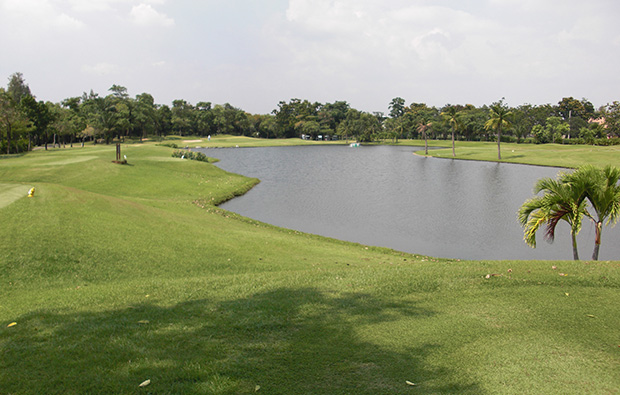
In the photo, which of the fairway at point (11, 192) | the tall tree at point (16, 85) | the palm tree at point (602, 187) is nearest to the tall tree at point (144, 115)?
the tall tree at point (16, 85)

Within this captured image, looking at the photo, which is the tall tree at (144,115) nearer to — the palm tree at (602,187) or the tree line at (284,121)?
the tree line at (284,121)

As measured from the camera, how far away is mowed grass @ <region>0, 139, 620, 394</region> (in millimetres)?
4941

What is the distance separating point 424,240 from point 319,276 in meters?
12.0

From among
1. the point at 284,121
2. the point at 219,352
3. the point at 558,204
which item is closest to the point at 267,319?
the point at 219,352

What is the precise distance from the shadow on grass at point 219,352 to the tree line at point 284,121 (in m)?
52.7

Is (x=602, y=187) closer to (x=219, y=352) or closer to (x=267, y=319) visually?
(x=267, y=319)

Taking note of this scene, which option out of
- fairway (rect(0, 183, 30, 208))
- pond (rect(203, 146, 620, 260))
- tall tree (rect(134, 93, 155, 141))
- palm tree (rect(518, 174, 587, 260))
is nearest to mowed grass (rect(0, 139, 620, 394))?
fairway (rect(0, 183, 30, 208))

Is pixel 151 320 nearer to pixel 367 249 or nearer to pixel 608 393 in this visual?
pixel 608 393

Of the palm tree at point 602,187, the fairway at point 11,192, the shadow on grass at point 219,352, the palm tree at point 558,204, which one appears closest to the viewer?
the shadow on grass at point 219,352

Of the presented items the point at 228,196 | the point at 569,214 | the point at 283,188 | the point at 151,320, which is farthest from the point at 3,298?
the point at 283,188

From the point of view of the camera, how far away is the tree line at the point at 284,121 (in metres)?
64.8

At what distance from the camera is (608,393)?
4668mm

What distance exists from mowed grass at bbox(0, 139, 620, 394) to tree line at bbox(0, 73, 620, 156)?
48062mm

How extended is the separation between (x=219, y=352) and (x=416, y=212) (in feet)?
76.9
